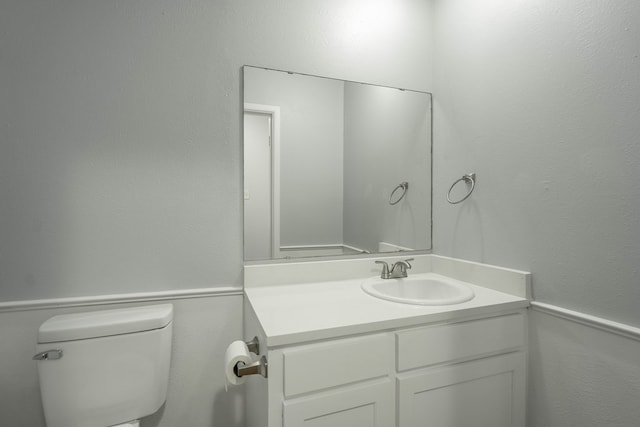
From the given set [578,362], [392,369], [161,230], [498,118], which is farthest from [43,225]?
[578,362]

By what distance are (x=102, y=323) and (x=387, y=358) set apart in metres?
1.00

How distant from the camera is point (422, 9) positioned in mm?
1746

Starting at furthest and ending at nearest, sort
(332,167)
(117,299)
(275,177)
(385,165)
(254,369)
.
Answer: (385,165), (332,167), (275,177), (117,299), (254,369)

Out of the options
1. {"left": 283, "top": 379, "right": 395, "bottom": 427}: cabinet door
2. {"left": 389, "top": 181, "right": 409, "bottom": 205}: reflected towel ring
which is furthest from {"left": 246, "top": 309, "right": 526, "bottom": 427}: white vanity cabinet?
{"left": 389, "top": 181, "right": 409, "bottom": 205}: reflected towel ring

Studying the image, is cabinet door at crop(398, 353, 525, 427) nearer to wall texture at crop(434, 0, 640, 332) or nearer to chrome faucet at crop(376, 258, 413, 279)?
wall texture at crop(434, 0, 640, 332)

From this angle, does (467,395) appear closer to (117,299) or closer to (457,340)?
(457,340)

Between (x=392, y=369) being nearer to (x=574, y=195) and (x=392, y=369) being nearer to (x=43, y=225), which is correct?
(x=574, y=195)

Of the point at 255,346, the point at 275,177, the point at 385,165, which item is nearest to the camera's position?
the point at 255,346

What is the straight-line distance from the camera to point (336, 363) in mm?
989

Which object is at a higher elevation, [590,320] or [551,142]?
[551,142]

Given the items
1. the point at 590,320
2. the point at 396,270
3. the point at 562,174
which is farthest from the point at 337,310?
the point at 562,174

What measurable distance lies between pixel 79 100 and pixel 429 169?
1.63 m

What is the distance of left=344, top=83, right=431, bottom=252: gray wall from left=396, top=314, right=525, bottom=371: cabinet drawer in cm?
60

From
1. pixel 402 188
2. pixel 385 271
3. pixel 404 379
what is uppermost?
pixel 402 188
